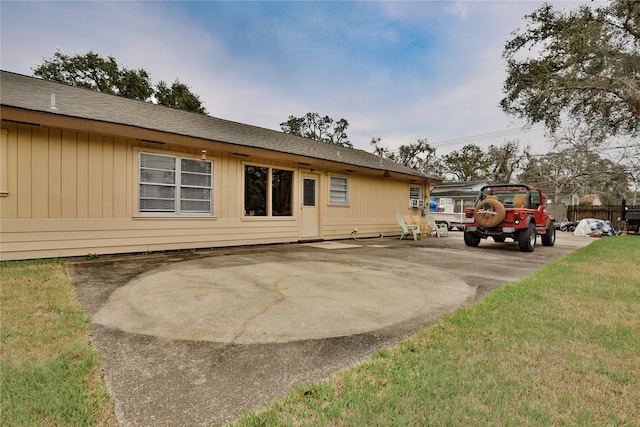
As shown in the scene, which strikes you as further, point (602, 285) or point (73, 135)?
point (73, 135)

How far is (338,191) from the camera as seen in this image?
1056 centimetres

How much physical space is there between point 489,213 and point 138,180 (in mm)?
9029

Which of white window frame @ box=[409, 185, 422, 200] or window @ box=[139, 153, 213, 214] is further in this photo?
white window frame @ box=[409, 185, 422, 200]

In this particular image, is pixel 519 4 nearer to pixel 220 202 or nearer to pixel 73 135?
pixel 220 202

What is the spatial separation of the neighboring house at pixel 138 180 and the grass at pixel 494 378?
251 inches

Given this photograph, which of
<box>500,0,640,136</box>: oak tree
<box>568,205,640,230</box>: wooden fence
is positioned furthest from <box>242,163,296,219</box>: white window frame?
<box>568,205,640,230</box>: wooden fence

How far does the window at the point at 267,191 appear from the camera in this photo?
27.8ft

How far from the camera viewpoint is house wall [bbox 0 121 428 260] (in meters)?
5.35

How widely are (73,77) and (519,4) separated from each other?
2659 cm

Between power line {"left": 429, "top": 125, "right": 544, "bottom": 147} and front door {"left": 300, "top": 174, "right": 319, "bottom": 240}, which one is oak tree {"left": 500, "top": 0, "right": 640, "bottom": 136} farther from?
power line {"left": 429, "top": 125, "right": 544, "bottom": 147}

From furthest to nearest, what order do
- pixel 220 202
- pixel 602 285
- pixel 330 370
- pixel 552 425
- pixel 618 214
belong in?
pixel 618 214
pixel 220 202
pixel 602 285
pixel 330 370
pixel 552 425

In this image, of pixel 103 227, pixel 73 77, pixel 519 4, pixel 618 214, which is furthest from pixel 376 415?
pixel 73 77

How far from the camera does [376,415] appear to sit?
4.71 ft

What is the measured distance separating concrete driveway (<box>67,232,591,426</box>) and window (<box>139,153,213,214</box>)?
5.39 feet
